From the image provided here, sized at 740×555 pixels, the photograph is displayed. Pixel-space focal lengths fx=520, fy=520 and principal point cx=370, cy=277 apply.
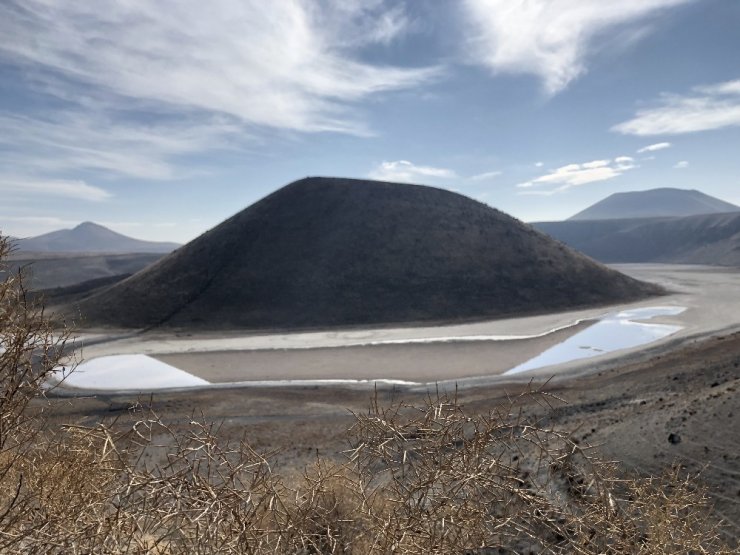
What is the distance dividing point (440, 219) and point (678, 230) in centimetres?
10046

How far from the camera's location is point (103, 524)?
12.2 ft

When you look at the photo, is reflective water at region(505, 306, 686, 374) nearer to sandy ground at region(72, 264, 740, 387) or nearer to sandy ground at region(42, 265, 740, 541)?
sandy ground at region(72, 264, 740, 387)

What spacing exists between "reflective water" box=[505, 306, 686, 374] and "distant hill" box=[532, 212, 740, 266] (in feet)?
231

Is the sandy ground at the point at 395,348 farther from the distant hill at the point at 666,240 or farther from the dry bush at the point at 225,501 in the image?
the distant hill at the point at 666,240

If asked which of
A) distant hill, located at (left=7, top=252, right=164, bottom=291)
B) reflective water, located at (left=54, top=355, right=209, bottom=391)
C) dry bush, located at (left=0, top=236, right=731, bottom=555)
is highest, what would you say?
distant hill, located at (left=7, top=252, right=164, bottom=291)

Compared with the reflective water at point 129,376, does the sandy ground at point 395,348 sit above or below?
above

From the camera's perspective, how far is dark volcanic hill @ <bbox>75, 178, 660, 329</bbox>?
4703 cm

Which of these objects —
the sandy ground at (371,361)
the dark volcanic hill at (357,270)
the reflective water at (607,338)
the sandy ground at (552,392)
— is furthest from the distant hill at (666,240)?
the sandy ground at (371,361)

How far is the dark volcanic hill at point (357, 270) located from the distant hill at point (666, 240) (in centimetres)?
6027

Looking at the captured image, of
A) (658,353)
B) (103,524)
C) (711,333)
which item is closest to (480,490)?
(103,524)

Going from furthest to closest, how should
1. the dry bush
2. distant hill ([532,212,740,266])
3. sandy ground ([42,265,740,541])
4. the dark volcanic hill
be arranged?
1. distant hill ([532,212,740,266])
2. the dark volcanic hill
3. sandy ground ([42,265,740,541])
4. the dry bush

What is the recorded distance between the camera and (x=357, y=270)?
175 feet

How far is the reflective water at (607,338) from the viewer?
2815 cm

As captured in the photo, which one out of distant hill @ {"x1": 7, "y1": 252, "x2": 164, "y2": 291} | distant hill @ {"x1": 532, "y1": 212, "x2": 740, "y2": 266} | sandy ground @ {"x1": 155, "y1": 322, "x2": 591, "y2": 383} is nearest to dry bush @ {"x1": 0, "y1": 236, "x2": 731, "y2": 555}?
sandy ground @ {"x1": 155, "y1": 322, "x2": 591, "y2": 383}
